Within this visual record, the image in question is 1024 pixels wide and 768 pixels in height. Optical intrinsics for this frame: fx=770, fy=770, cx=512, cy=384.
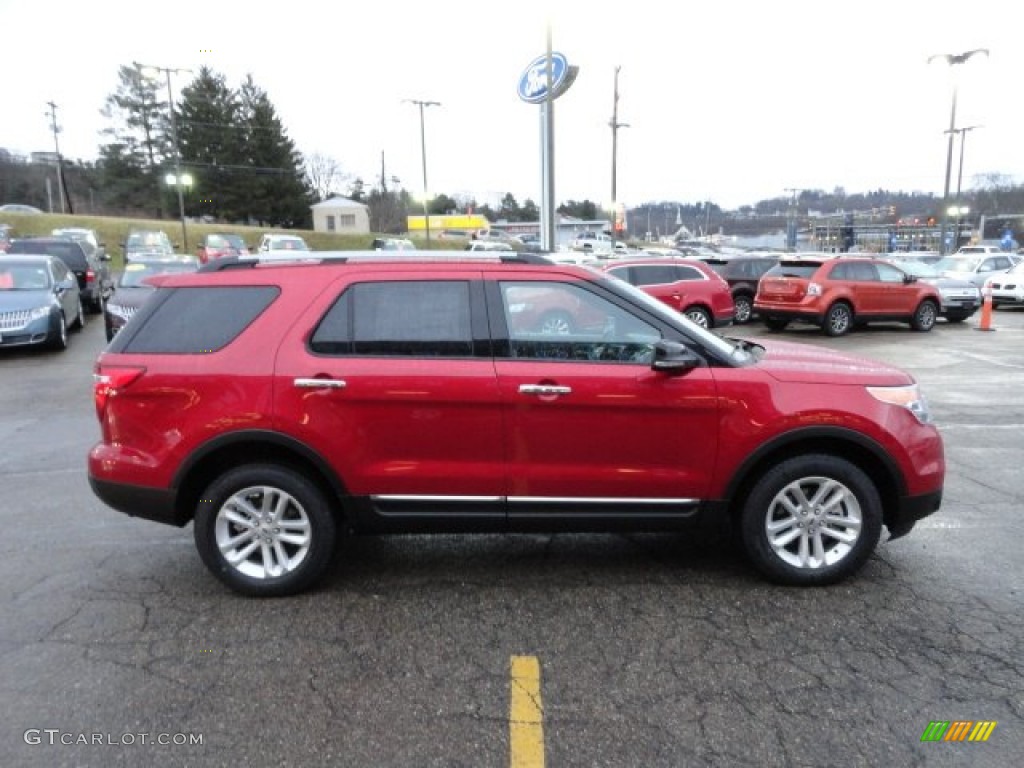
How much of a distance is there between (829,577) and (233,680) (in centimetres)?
300

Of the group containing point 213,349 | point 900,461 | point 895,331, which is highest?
point 213,349

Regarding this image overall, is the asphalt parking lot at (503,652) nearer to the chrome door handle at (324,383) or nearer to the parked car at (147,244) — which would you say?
the chrome door handle at (324,383)

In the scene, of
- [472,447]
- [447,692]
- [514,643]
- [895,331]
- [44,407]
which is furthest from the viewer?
[895,331]

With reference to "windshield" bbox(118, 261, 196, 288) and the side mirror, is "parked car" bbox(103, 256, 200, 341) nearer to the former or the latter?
"windshield" bbox(118, 261, 196, 288)

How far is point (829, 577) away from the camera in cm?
409

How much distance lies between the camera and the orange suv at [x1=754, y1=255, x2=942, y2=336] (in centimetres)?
1622

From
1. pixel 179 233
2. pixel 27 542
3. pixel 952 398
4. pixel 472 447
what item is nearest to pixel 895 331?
pixel 952 398

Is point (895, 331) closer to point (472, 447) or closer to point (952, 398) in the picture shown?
point (952, 398)

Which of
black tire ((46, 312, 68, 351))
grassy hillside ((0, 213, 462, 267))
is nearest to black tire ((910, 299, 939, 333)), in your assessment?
black tire ((46, 312, 68, 351))

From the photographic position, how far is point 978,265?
78.7 feet

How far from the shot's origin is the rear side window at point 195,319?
402cm

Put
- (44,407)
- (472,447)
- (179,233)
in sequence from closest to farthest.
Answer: (472,447) < (44,407) < (179,233)

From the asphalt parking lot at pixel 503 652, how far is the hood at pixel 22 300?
896 centimetres

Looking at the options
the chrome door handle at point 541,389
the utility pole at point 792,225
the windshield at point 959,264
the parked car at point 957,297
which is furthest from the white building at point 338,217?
the chrome door handle at point 541,389
